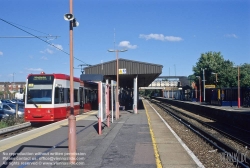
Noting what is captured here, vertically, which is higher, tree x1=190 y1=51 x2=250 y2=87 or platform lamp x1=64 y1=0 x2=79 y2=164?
tree x1=190 y1=51 x2=250 y2=87

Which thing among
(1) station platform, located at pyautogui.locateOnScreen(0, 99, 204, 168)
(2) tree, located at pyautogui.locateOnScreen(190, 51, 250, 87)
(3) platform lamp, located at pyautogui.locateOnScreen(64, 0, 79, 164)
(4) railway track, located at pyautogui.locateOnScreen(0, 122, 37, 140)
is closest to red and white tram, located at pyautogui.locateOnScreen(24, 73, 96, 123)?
(4) railway track, located at pyautogui.locateOnScreen(0, 122, 37, 140)

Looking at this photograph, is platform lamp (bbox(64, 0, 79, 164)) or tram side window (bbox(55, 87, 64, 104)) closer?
platform lamp (bbox(64, 0, 79, 164))

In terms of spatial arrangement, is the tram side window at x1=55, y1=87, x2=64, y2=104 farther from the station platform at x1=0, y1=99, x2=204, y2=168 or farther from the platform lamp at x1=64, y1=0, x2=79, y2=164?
the platform lamp at x1=64, y1=0, x2=79, y2=164

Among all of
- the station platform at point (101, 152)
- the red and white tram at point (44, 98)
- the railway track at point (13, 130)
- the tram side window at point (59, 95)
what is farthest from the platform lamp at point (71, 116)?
the tram side window at point (59, 95)

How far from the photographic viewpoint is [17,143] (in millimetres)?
11766

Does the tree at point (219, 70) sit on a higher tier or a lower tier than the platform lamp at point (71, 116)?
higher

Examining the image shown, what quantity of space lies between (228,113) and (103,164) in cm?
1964

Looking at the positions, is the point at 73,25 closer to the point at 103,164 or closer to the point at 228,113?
the point at 103,164

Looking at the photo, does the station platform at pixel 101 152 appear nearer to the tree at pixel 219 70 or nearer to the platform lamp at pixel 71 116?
the platform lamp at pixel 71 116

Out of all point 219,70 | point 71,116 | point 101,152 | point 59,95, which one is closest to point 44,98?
point 59,95

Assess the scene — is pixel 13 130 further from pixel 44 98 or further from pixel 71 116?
pixel 71 116

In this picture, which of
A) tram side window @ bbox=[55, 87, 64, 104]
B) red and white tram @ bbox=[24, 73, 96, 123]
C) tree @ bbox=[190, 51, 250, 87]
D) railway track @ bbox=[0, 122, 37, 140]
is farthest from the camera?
tree @ bbox=[190, 51, 250, 87]

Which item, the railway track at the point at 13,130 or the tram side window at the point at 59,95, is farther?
the tram side window at the point at 59,95

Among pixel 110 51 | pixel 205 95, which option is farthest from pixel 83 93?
pixel 205 95
